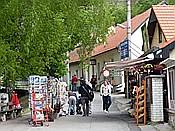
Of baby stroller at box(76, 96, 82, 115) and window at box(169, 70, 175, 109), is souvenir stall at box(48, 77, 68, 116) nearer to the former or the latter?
baby stroller at box(76, 96, 82, 115)

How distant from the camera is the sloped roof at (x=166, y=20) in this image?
92.6ft

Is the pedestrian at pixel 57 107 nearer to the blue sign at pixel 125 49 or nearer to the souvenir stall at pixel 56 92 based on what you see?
the souvenir stall at pixel 56 92

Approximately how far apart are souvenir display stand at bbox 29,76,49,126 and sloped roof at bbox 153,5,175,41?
389 inches

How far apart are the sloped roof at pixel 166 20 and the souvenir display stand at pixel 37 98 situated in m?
9.88

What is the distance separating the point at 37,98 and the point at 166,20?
11890 mm

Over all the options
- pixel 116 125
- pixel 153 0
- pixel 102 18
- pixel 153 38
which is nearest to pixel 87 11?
pixel 102 18

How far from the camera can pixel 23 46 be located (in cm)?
2200

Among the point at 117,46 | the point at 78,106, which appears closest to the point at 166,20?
the point at 78,106

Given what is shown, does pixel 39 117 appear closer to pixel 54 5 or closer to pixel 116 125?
pixel 116 125

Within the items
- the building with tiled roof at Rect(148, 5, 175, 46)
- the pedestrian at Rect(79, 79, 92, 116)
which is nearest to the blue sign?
the building with tiled roof at Rect(148, 5, 175, 46)

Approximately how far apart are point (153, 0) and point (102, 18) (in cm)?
4167

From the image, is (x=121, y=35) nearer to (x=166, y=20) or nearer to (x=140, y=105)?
(x=166, y=20)

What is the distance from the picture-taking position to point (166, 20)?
2927 centimetres

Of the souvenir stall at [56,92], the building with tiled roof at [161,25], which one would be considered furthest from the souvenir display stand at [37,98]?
the building with tiled roof at [161,25]
